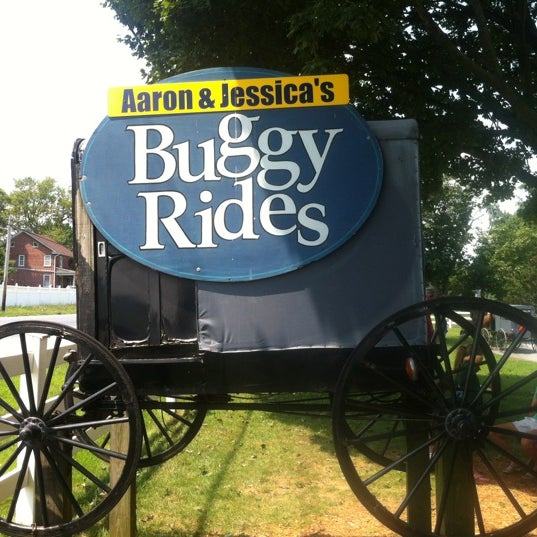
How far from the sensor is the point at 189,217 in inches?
117

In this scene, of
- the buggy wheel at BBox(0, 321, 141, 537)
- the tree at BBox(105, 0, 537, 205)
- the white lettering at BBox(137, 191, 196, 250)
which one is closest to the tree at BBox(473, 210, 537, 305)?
the tree at BBox(105, 0, 537, 205)

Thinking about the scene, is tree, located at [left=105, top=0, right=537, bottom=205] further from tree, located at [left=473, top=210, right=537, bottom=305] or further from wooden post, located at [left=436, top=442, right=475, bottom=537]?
tree, located at [left=473, top=210, right=537, bottom=305]

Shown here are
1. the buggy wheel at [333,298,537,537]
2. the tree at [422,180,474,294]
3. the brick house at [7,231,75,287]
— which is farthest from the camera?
the brick house at [7,231,75,287]

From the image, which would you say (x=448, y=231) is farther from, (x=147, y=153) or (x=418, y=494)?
(x=147, y=153)

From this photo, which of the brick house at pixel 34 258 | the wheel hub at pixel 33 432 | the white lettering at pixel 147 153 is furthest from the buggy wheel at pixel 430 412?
the brick house at pixel 34 258

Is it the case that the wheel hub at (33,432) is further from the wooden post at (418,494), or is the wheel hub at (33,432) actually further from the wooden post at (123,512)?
the wooden post at (418,494)

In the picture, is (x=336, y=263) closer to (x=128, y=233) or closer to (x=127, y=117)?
(x=128, y=233)

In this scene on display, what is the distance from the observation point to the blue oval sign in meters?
2.94

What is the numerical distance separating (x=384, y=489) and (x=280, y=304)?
11.8 ft

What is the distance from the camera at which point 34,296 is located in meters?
49.2

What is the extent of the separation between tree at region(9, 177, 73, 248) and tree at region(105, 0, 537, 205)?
84.6m

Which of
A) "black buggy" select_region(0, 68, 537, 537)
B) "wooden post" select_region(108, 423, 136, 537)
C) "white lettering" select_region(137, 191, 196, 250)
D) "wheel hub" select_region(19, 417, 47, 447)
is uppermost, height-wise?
"white lettering" select_region(137, 191, 196, 250)

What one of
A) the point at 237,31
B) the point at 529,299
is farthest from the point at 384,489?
the point at 529,299

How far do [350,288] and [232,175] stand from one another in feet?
2.62
